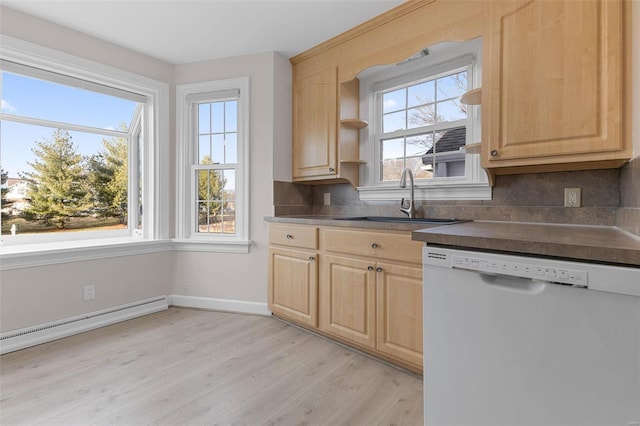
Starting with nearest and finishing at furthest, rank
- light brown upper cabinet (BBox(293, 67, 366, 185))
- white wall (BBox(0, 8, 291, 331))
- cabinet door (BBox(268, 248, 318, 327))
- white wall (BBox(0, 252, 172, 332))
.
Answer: white wall (BBox(0, 252, 172, 332)) → cabinet door (BBox(268, 248, 318, 327)) → white wall (BBox(0, 8, 291, 331)) → light brown upper cabinet (BBox(293, 67, 366, 185))

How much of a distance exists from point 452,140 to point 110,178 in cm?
315

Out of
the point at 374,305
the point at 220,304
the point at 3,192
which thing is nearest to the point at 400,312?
the point at 374,305

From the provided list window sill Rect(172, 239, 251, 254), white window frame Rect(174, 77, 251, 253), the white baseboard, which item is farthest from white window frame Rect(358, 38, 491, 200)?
the white baseboard

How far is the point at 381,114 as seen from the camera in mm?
2822

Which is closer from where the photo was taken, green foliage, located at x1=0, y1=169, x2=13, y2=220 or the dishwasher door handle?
the dishwasher door handle

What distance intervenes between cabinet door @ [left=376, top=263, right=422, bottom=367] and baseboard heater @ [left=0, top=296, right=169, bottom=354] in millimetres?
2285

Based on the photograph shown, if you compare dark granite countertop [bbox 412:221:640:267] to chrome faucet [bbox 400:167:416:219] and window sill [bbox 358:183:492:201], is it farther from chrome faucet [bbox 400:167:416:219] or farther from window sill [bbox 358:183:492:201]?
chrome faucet [bbox 400:167:416:219]

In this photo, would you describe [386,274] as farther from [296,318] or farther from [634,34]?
[634,34]

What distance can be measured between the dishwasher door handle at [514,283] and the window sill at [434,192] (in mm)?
1207

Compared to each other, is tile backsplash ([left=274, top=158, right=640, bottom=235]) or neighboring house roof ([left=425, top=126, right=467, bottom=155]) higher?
neighboring house roof ([left=425, top=126, right=467, bottom=155])

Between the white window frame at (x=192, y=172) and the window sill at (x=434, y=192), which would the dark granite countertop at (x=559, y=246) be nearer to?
the window sill at (x=434, y=192)

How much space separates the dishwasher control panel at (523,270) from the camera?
3.07ft

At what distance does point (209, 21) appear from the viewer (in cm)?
248

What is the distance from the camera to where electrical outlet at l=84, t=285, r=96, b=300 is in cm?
267
